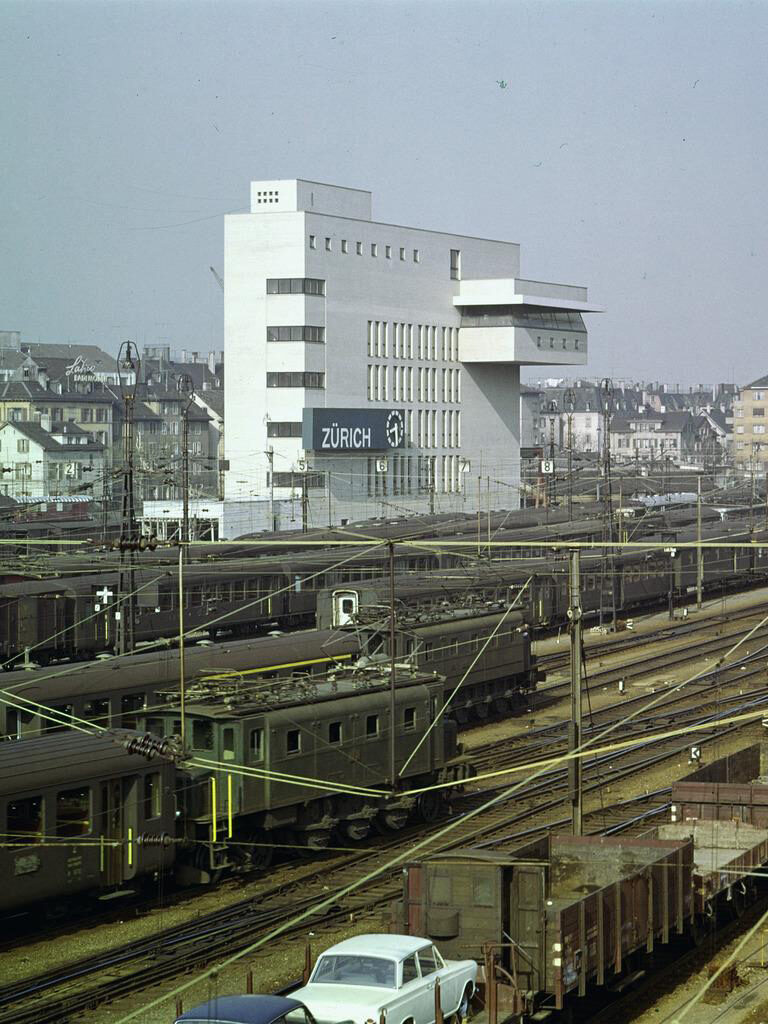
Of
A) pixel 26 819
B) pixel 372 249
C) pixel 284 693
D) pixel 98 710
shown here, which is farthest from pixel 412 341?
pixel 26 819

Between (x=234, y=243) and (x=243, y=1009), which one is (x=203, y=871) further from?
(x=234, y=243)

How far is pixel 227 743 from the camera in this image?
20.7 m

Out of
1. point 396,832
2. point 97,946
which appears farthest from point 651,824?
point 97,946

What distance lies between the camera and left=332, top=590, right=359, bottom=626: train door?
1388 inches

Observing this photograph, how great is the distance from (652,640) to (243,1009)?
37743mm

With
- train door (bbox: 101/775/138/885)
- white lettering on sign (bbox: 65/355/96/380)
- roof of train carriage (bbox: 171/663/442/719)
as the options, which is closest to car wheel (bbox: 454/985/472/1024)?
train door (bbox: 101/775/138/885)

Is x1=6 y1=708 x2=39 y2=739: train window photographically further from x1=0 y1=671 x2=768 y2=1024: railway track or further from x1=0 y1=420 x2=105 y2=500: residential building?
x1=0 y1=420 x2=105 y2=500: residential building

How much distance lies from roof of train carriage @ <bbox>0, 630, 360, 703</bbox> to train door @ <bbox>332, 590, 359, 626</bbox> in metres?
5.00

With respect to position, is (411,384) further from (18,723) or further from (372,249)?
(18,723)

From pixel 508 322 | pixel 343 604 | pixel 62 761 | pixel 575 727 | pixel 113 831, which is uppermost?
pixel 508 322

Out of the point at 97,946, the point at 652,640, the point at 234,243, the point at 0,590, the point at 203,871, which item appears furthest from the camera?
the point at 234,243

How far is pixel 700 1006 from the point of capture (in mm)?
16250

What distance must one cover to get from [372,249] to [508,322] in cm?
1042

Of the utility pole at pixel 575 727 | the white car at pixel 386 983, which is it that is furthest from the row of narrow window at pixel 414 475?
the white car at pixel 386 983
